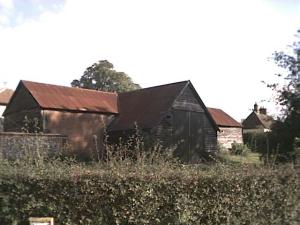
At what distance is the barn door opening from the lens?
41.0 meters

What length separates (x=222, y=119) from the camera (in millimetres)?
68312

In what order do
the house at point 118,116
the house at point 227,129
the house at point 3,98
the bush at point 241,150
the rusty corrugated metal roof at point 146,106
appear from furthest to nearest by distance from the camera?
the house at point 3,98
the house at point 227,129
the rusty corrugated metal roof at point 146,106
the house at point 118,116
the bush at point 241,150

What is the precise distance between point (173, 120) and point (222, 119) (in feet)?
92.8

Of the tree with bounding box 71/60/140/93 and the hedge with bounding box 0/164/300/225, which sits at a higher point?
the tree with bounding box 71/60/140/93

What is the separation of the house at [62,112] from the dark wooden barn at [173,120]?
158 cm

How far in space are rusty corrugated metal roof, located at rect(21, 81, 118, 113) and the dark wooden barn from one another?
1781 mm

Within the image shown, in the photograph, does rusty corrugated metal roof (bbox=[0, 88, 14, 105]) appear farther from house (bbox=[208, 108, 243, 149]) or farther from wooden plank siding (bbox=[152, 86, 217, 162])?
wooden plank siding (bbox=[152, 86, 217, 162])

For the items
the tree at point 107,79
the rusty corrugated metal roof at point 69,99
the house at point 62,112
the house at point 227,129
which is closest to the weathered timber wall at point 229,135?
the house at point 227,129

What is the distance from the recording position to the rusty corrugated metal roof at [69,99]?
41.1 metres

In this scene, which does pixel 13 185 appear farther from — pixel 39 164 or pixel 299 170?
pixel 299 170

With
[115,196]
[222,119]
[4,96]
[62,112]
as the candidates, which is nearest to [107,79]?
[4,96]

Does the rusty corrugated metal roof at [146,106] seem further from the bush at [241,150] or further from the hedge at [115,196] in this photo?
the hedge at [115,196]

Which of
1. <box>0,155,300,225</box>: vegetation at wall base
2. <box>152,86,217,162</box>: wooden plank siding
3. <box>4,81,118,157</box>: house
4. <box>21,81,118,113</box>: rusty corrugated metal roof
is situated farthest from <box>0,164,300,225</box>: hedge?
<box>21,81,118,113</box>: rusty corrugated metal roof

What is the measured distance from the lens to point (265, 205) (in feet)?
32.3
